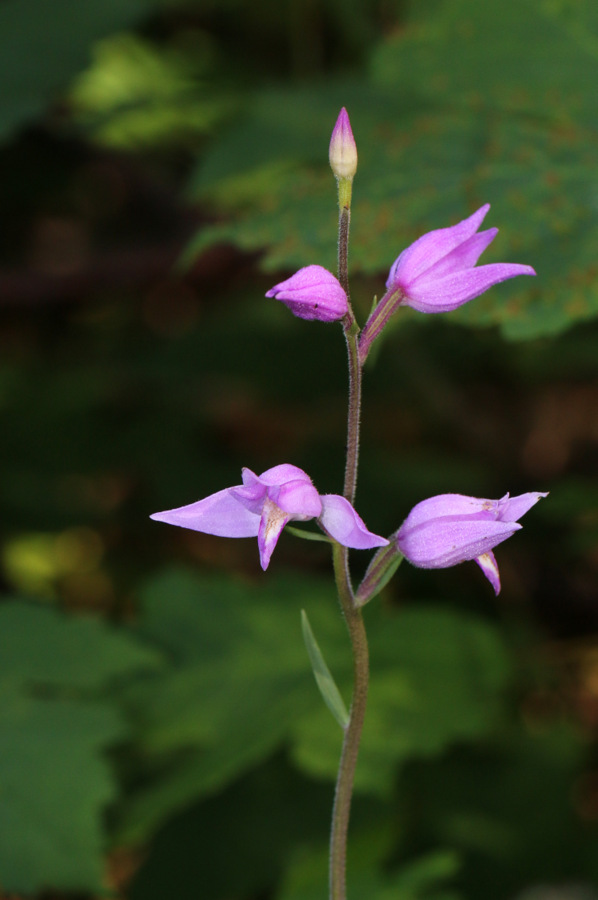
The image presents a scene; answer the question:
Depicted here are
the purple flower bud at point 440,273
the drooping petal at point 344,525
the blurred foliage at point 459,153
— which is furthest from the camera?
the blurred foliage at point 459,153

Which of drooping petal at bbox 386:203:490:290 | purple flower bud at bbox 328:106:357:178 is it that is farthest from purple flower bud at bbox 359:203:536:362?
purple flower bud at bbox 328:106:357:178

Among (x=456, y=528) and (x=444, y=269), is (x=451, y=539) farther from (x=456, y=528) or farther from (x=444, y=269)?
(x=444, y=269)

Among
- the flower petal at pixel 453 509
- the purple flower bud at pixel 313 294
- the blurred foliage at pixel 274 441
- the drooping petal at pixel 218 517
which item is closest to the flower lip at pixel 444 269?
the purple flower bud at pixel 313 294

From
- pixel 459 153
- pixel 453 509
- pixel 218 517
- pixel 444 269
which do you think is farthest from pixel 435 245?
pixel 459 153

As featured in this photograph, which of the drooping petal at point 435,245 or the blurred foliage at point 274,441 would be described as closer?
the drooping petal at point 435,245

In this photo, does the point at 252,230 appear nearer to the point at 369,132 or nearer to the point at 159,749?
the point at 369,132

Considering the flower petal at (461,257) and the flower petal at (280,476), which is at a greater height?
the flower petal at (461,257)

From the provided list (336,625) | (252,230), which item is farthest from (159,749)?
(252,230)

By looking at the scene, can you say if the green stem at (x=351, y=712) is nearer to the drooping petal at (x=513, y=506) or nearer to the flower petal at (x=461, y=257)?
the drooping petal at (x=513, y=506)

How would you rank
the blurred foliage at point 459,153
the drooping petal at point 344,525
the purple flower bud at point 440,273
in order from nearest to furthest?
the drooping petal at point 344,525 → the purple flower bud at point 440,273 → the blurred foliage at point 459,153
